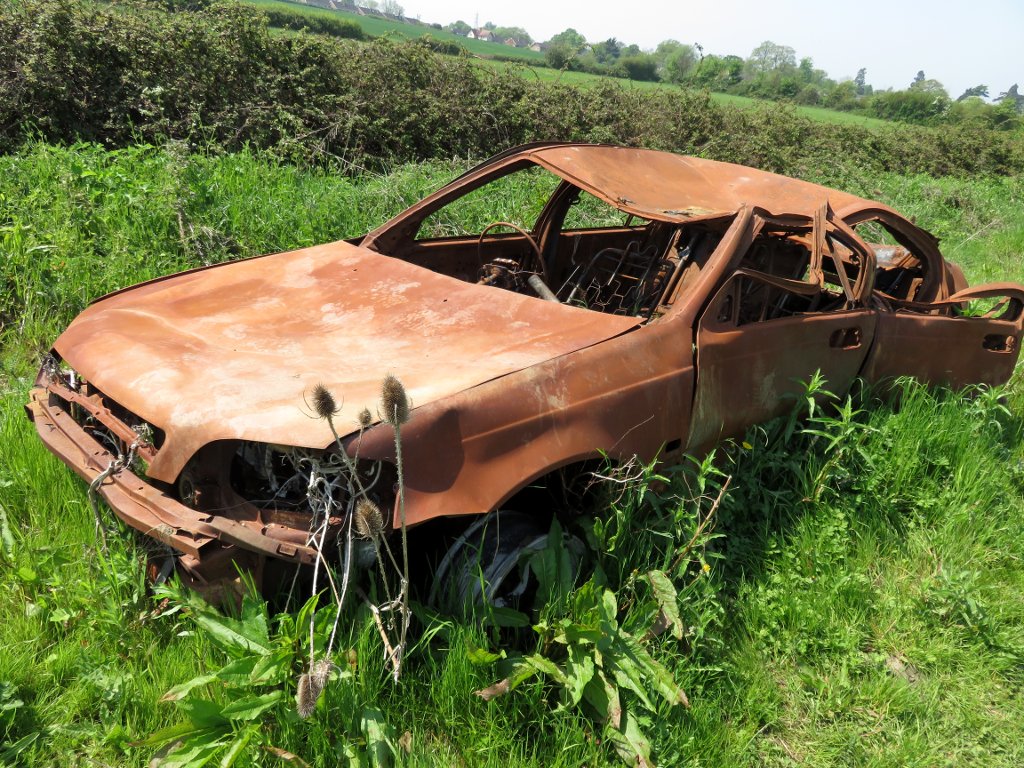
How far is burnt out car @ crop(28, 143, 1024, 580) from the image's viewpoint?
7.54 feet

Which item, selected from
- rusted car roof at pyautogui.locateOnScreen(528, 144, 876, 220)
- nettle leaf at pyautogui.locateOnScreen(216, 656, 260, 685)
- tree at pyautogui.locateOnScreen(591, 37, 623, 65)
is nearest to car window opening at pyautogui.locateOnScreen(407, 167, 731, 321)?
rusted car roof at pyautogui.locateOnScreen(528, 144, 876, 220)

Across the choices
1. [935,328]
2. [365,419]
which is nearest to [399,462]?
[365,419]

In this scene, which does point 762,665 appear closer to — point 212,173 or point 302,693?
point 302,693

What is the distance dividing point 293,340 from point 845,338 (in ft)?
8.57

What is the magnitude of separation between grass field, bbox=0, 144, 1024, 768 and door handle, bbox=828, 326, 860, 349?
374mm

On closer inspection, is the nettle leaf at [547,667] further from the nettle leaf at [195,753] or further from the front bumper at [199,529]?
the nettle leaf at [195,753]

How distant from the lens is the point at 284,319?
10.3 feet

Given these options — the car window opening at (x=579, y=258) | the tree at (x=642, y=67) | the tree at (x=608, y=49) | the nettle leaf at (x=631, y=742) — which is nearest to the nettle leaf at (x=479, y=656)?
the nettle leaf at (x=631, y=742)

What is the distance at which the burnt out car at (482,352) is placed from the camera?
230 centimetres

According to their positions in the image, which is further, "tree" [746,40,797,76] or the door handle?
"tree" [746,40,797,76]

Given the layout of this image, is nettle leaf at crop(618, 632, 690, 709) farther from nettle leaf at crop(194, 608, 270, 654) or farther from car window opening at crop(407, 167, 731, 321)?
car window opening at crop(407, 167, 731, 321)

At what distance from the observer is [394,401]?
6.32ft

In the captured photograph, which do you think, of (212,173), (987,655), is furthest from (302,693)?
(212,173)

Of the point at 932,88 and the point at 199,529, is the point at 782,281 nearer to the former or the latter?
the point at 199,529
